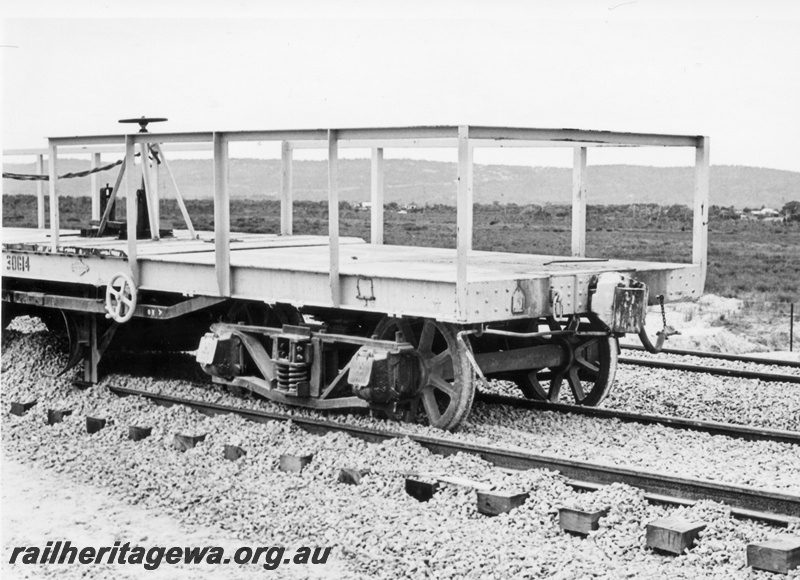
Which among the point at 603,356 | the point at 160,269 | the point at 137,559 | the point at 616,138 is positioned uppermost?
the point at 616,138

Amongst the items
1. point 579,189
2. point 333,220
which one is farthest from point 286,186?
point 333,220

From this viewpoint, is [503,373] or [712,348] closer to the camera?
[503,373]

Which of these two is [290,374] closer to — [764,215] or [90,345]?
[90,345]

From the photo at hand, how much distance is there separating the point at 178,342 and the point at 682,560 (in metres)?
7.67

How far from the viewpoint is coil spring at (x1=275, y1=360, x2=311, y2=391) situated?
9.63 m

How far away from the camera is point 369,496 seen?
7793mm

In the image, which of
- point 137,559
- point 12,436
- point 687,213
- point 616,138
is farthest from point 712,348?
point 687,213

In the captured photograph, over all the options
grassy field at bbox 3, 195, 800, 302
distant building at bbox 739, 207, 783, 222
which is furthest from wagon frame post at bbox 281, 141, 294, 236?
distant building at bbox 739, 207, 783, 222

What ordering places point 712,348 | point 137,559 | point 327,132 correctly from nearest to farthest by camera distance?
point 137,559 < point 327,132 < point 712,348

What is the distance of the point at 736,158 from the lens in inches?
3388

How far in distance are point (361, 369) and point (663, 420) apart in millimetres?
2691

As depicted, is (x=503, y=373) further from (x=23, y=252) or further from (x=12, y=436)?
(x=23, y=252)

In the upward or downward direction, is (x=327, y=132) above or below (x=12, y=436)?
above

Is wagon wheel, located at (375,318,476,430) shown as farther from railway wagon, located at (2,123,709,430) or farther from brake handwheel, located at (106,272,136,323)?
brake handwheel, located at (106,272,136,323)
